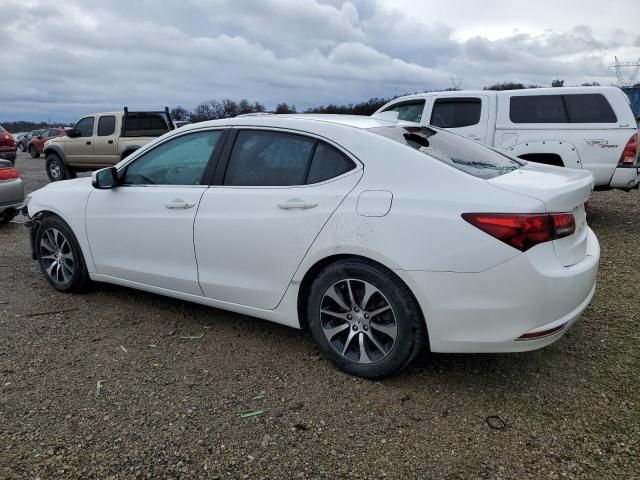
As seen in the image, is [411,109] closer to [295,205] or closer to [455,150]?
[455,150]

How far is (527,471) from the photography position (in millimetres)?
2391

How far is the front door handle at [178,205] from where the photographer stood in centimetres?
365

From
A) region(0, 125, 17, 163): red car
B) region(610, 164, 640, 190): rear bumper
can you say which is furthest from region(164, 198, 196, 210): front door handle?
region(0, 125, 17, 163): red car

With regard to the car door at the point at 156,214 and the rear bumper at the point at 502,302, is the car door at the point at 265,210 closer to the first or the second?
the car door at the point at 156,214

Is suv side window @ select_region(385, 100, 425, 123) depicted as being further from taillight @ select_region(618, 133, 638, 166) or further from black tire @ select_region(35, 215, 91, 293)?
black tire @ select_region(35, 215, 91, 293)

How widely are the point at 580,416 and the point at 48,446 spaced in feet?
9.07

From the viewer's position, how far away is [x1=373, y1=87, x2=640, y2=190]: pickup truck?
23.6 feet

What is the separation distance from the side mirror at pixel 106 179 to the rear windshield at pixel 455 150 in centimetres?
214

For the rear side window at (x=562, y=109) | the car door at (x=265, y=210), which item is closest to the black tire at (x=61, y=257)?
the car door at (x=265, y=210)

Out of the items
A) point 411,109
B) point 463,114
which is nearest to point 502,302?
point 463,114

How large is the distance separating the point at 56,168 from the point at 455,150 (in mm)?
13576

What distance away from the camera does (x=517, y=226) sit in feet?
8.60

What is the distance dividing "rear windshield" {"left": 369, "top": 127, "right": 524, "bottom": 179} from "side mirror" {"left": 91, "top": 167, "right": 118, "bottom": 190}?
84.4 inches

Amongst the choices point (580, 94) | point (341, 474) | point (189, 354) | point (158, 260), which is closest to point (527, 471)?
point (341, 474)
